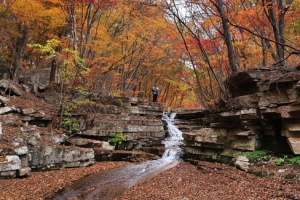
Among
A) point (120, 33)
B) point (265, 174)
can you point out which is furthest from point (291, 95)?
point (120, 33)

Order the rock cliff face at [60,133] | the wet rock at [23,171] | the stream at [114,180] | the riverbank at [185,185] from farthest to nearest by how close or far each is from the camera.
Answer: the rock cliff face at [60,133] < the wet rock at [23,171] < the stream at [114,180] < the riverbank at [185,185]

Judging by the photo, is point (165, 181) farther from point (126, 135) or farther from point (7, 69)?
point (7, 69)

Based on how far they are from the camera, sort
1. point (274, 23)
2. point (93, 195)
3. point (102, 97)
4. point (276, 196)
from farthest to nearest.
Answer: point (102, 97) → point (274, 23) → point (93, 195) → point (276, 196)

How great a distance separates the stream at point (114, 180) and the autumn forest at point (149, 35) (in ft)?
12.0

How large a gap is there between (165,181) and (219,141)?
3.80 metres

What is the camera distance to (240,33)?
13.1 m

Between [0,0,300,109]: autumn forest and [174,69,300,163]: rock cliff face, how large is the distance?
2.56 ft

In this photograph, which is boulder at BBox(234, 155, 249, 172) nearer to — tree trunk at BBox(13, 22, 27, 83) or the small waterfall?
the small waterfall

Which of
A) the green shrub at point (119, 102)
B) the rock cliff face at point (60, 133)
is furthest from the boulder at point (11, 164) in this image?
the green shrub at point (119, 102)

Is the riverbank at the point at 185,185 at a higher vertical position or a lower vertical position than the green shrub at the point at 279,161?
lower

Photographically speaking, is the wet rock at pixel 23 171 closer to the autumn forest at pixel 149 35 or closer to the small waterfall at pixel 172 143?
the autumn forest at pixel 149 35

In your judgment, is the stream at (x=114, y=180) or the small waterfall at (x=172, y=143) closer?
the stream at (x=114, y=180)

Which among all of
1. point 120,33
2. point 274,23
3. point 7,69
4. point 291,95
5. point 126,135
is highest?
point 120,33

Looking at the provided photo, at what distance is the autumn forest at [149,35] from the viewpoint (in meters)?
10.2
